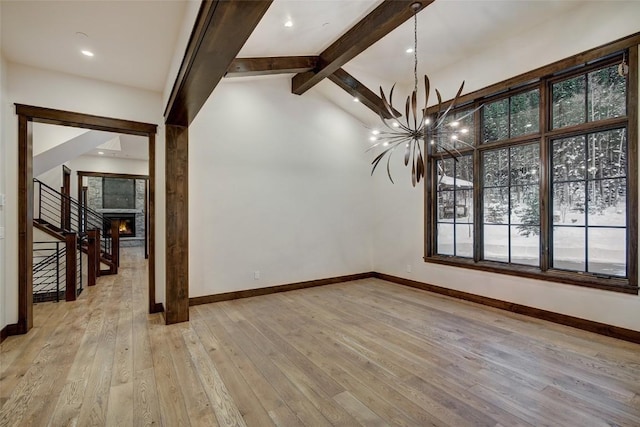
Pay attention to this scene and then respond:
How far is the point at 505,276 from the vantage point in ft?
14.1

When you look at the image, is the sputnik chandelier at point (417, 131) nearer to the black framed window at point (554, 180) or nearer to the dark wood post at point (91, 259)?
the black framed window at point (554, 180)

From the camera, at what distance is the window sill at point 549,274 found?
332 centimetres

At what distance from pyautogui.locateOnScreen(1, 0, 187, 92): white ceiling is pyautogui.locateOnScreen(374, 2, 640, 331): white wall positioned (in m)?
4.09

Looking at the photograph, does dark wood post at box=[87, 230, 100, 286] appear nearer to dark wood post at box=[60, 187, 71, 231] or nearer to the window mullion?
dark wood post at box=[60, 187, 71, 231]

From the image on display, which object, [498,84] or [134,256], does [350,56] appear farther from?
[134,256]

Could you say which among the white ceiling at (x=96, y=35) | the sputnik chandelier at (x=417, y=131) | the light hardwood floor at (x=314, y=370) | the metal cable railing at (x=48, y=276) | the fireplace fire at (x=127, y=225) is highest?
the white ceiling at (x=96, y=35)

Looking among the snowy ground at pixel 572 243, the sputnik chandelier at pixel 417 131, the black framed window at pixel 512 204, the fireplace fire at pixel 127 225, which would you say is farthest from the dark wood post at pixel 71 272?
the fireplace fire at pixel 127 225

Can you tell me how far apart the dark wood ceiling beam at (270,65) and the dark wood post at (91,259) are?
4092 millimetres

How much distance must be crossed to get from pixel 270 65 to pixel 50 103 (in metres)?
2.69

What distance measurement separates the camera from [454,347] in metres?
3.10

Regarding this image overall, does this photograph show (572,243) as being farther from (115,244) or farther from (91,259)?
(115,244)

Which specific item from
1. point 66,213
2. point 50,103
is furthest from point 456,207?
point 66,213

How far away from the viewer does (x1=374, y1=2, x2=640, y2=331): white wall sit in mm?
3289

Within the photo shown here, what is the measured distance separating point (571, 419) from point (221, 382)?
254 centimetres
